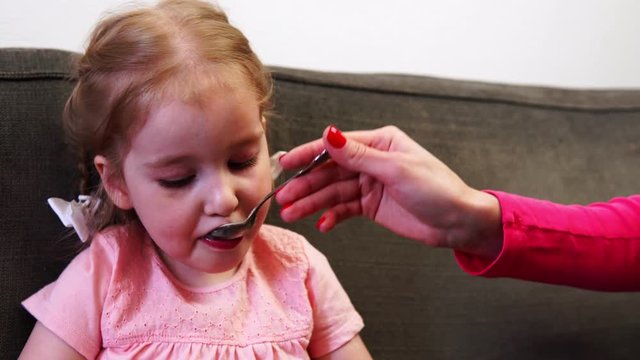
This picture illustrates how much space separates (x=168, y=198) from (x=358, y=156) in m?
0.23

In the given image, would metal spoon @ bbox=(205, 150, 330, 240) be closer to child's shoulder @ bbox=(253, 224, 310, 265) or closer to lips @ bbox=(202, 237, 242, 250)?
lips @ bbox=(202, 237, 242, 250)

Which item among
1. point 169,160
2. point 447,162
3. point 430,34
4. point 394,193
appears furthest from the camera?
point 430,34

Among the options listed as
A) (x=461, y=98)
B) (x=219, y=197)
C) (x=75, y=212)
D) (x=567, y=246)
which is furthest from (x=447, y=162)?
(x=75, y=212)

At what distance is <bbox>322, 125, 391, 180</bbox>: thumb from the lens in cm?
75

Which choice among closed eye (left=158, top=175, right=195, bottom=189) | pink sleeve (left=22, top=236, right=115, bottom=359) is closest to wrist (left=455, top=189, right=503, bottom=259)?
closed eye (left=158, top=175, right=195, bottom=189)

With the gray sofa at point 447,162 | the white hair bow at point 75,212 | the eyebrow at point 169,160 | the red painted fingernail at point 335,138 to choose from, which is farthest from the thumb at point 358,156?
the white hair bow at point 75,212

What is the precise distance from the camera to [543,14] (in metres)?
1.56

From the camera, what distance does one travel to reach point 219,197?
2.34 feet

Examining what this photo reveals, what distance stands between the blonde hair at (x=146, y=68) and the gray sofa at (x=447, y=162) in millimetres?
77

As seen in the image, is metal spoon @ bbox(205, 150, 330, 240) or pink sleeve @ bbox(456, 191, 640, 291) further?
pink sleeve @ bbox(456, 191, 640, 291)

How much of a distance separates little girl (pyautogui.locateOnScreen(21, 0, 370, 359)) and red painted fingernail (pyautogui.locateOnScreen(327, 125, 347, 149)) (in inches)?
3.5

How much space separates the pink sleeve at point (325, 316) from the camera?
878 mm

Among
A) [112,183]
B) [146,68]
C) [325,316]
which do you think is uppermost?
[146,68]

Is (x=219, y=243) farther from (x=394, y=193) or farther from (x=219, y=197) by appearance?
(x=394, y=193)
